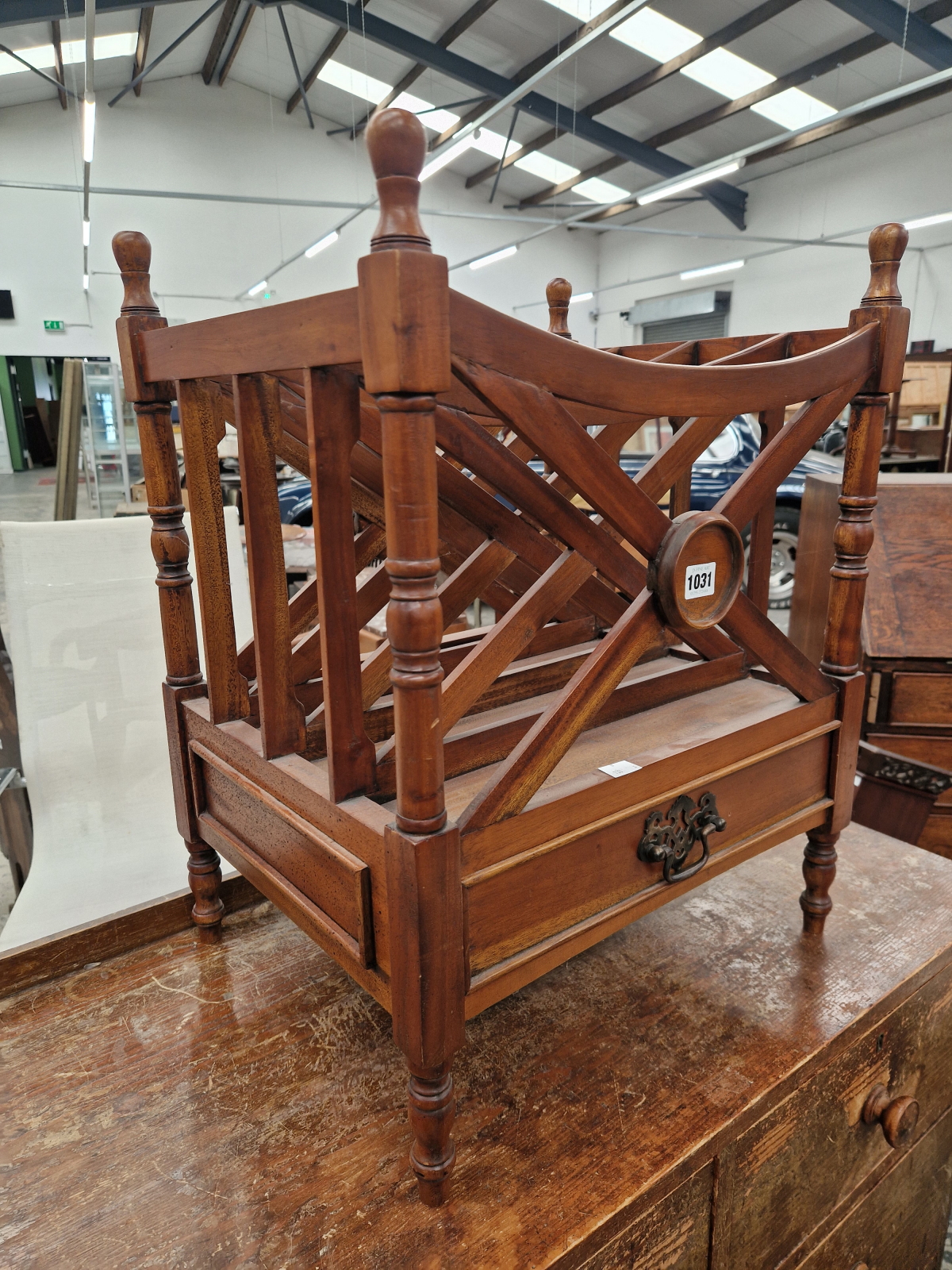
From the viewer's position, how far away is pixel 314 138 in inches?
420

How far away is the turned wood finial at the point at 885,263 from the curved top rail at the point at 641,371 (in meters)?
0.04

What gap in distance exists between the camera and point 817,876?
1083 mm

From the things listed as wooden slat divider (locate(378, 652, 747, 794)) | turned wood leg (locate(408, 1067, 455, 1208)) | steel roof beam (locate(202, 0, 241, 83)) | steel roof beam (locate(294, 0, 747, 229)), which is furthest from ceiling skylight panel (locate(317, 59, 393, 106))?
turned wood leg (locate(408, 1067, 455, 1208))

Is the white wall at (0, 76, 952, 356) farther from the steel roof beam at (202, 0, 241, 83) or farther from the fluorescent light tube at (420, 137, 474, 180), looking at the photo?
the fluorescent light tube at (420, 137, 474, 180)

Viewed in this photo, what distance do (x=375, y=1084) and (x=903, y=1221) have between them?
2.83 feet

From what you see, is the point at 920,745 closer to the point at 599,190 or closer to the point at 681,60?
the point at 681,60

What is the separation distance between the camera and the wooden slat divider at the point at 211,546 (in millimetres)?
907

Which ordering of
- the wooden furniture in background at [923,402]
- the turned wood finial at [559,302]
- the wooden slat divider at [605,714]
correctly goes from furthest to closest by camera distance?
the wooden furniture in background at [923,402] < the turned wood finial at [559,302] < the wooden slat divider at [605,714]

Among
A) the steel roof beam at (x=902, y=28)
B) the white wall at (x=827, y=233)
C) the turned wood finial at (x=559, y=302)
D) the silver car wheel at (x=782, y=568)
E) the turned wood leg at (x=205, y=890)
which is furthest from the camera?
the white wall at (x=827, y=233)

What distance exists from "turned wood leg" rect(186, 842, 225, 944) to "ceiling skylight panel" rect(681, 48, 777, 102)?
8.28 metres

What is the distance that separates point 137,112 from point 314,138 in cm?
222

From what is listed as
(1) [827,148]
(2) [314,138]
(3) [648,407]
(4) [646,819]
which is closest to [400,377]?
(3) [648,407]

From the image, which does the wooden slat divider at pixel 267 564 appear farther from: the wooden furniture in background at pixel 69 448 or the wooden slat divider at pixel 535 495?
the wooden furniture in background at pixel 69 448

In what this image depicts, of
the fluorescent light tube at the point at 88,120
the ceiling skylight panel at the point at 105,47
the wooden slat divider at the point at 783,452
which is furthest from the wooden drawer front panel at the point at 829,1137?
the ceiling skylight panel at the point at 105,47
